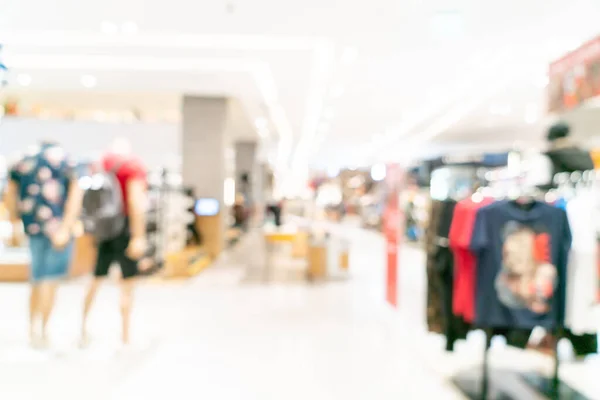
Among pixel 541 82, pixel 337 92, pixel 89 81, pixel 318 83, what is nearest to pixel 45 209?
pixel 89 81

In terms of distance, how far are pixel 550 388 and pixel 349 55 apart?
5452 millimetres

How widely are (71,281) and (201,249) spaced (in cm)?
299

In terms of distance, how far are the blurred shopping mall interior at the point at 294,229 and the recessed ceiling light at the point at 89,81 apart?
0.14 metres

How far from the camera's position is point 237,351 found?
14.6 ft

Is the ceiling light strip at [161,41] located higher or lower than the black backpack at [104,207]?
higher

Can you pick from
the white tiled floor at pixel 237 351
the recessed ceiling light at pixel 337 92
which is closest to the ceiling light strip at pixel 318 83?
the recessed ceiling light at pixel 337 92

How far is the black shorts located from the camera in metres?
4.37

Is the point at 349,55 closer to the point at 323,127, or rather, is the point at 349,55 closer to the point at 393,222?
the point at 393,222

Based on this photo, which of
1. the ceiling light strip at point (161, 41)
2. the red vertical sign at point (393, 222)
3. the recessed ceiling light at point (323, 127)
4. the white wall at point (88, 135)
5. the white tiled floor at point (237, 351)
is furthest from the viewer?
the recessed ceiling light at point (323, 127)

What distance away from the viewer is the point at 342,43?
7176 mm

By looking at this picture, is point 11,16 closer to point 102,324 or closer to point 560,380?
point 102,324

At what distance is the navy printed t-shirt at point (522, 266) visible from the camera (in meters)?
3.10

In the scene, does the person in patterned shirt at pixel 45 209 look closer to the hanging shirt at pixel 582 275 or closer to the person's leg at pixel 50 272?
the person's leg at pixel 50 272

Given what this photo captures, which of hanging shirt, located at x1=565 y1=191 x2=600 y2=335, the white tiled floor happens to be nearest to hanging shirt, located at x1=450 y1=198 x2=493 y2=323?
hanging shirt, located at x1=565 y1=191 x2=600 y2=335
